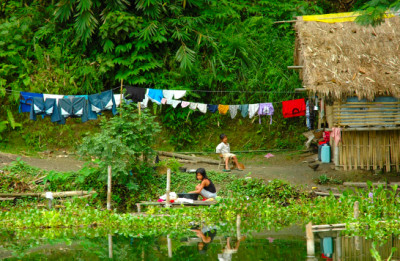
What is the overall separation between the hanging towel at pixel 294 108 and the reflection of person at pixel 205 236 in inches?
262

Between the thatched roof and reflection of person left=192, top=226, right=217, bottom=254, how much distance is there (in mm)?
4412

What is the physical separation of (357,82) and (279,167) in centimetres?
382

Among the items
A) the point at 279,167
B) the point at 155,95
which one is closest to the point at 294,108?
the point at 279,167

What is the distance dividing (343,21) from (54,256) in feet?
33.6

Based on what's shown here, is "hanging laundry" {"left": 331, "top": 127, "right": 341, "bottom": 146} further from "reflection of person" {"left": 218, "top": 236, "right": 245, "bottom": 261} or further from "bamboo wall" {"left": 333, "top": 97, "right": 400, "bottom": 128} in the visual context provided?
"reflection of person" {"left": 218, "top": 236, "right": 245, "bottom": 261}

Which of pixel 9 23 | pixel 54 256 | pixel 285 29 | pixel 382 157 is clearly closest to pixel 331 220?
pixel 382 157

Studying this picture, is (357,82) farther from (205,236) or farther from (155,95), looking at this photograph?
(155,95)

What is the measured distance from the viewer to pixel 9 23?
18.0 meters

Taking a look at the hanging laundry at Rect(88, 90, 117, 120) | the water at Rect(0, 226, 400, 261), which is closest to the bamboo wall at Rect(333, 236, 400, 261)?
the water at Rect(0, 226, 400, 261)

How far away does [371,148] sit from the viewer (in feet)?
43.5

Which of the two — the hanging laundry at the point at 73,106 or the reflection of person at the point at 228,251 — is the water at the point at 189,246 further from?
the hanging laundry at the point at 73,106

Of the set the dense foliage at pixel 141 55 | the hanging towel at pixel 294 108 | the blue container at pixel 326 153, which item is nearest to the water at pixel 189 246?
the blue container at pixel 326 153

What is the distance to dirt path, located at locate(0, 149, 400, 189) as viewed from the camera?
13.3m

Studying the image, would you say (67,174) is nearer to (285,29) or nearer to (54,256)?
(54,256)
